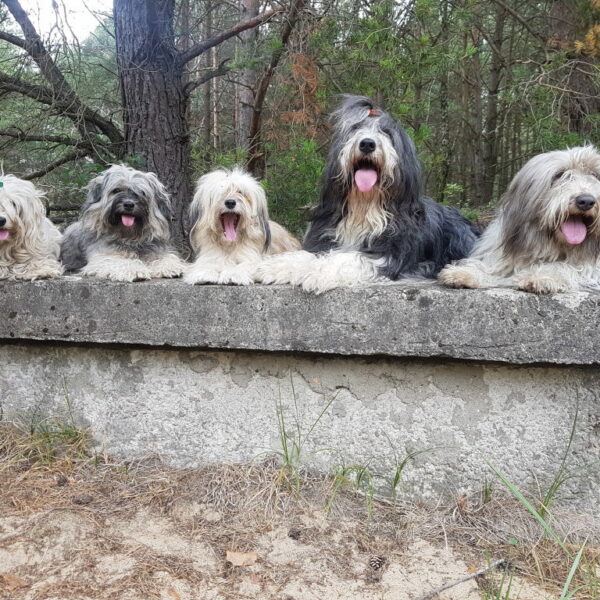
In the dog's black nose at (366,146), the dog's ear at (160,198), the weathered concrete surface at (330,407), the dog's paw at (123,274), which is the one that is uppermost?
the dog's black nose at (366,146)

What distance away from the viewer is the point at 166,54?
5621 millimetres

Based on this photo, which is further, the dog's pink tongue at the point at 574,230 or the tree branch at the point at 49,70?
the tree branch at the point at 49,70

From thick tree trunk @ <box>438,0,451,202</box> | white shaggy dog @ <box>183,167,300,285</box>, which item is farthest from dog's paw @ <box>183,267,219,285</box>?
thick tree trunk @ <box>438,0,451,202</box>

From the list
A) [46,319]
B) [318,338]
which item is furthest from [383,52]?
[46,319]

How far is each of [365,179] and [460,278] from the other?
76cm

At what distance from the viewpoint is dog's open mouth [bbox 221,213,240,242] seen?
144 inches

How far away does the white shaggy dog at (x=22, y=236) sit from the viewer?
3.71 metres

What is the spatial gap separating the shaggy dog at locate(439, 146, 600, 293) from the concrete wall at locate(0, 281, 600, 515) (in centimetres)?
14

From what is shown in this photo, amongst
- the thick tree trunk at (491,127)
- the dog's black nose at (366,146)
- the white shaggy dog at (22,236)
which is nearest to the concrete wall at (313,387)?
the white shaggy dog at (22,236)

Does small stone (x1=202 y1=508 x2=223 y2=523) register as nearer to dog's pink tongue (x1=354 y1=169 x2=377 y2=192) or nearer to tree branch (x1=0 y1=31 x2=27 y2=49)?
dog's pink tongue (x1=354 y1=169 x2=377 y2=192)

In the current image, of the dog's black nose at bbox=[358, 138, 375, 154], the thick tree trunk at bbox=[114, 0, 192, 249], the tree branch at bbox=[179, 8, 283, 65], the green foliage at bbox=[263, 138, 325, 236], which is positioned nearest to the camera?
the dog's black nose at bbox=[358, 138, 375, 154]

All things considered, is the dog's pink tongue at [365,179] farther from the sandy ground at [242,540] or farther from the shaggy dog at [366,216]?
the sandy ground at [242,540]

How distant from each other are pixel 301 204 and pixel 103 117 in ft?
7.70

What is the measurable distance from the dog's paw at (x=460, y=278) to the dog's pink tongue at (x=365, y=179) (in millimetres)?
640
